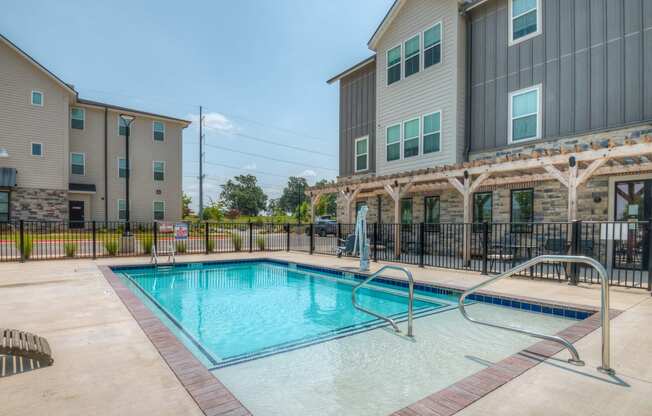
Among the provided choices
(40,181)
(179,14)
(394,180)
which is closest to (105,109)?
(40,181)

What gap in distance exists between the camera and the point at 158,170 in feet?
80.1

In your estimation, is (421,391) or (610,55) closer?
(421,391)

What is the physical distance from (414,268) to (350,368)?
5983mm

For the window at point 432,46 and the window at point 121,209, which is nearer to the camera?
the window at point 432,46

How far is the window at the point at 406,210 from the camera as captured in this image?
13.5 meters

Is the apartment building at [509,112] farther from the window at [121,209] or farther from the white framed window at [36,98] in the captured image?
the white framed window at [36,98]

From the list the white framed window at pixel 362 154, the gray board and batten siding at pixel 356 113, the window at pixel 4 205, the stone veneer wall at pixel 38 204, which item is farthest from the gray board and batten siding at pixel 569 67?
the window at pixel 4 205

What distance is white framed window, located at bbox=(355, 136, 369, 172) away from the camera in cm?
1541

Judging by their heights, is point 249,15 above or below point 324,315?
above

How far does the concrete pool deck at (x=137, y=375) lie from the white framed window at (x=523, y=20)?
324 inches

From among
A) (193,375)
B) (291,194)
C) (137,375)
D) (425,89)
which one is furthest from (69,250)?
(291,194)

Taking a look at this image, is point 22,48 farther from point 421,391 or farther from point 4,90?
point 421,391

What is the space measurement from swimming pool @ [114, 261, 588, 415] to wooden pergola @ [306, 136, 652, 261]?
3.37 meters

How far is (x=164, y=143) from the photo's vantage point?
24750 millimetres
